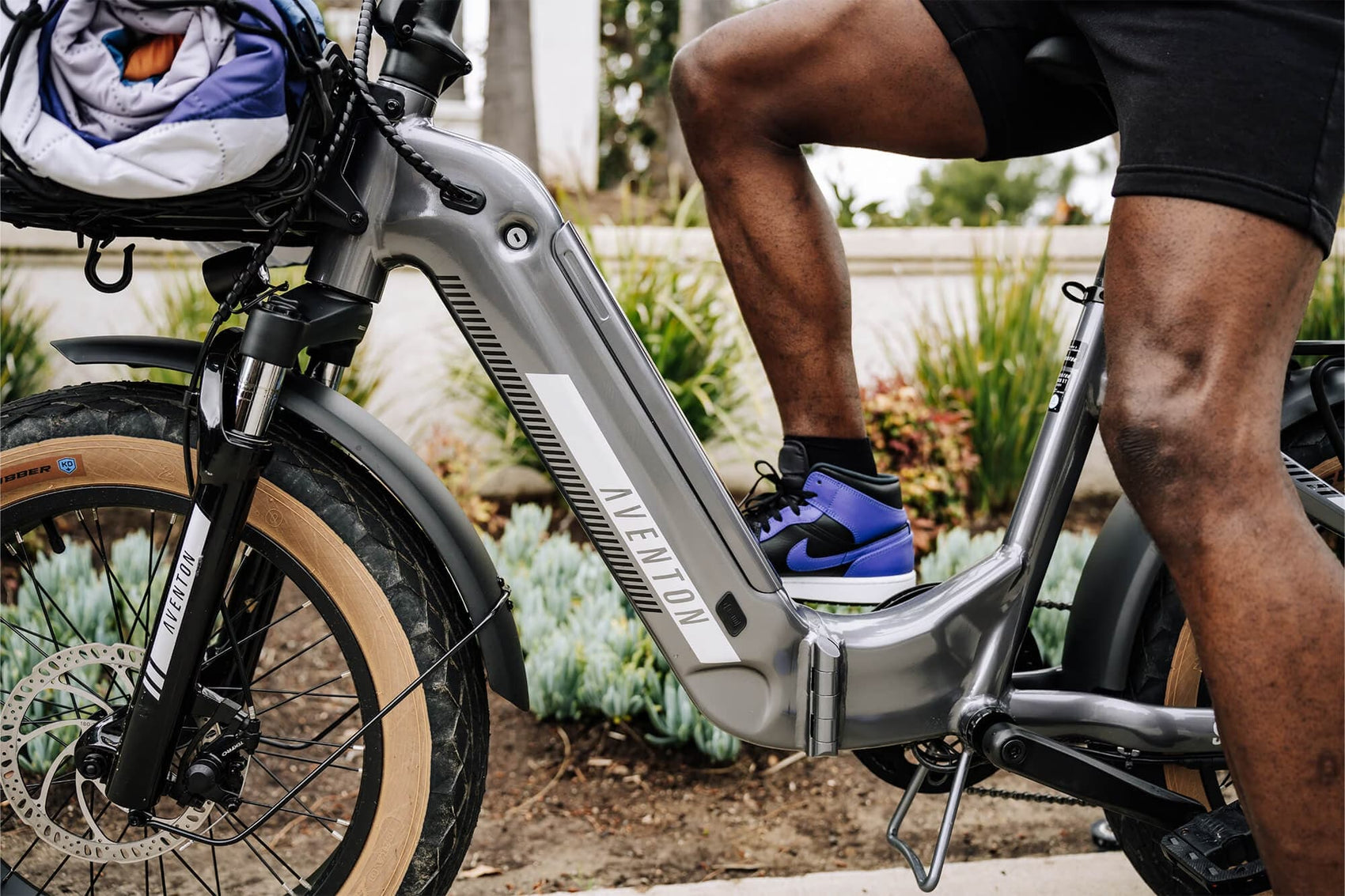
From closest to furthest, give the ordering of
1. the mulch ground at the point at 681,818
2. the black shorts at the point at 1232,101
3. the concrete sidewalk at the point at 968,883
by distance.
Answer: the black shorts at the point at 1232,101
the concrete sidewalk at the point at 968,883
the mulch ground at the point at 681,818

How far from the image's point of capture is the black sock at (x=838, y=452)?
1.50 meters

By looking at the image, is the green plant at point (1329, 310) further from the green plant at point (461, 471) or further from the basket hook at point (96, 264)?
the basket hook at point (96, 264)

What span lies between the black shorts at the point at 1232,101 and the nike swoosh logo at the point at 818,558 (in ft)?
1.89

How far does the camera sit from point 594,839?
212cm

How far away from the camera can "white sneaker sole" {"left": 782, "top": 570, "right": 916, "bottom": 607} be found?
147cm

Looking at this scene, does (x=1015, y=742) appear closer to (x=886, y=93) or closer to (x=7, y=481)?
A: (x=886, y=93)

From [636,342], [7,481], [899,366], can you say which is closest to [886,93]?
[636,342]

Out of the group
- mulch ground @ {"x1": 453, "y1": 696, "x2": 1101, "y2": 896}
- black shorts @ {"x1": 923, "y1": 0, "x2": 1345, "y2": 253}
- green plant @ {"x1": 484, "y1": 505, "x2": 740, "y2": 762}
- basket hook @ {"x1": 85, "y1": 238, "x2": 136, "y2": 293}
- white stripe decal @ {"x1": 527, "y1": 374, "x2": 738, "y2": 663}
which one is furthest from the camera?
green plant @ {"x1": 484, "y1": 505, "x2": 740, "y2": 762}

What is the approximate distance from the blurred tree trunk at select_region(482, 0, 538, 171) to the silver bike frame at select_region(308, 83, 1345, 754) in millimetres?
4637

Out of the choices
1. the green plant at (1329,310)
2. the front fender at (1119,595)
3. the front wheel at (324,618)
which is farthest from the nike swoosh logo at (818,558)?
the green plant at (1329,310)

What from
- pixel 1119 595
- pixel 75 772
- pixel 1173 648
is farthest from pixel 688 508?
pixel 75 772

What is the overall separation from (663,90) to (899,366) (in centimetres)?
747

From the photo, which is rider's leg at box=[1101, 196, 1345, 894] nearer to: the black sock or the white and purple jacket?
the black sock

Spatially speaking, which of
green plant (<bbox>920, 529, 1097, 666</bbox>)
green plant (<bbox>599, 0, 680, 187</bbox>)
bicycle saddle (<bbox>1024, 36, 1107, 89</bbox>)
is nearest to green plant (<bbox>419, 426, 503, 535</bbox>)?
green plant (<bbox>920, 529, 1097, 666</bbox>)
